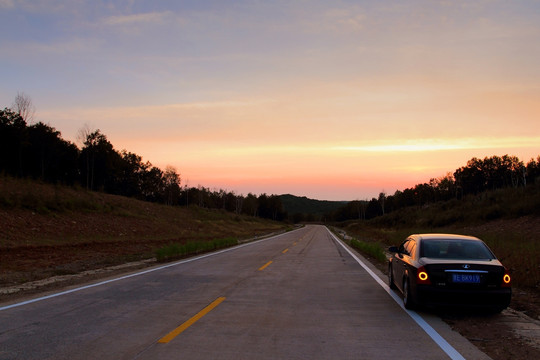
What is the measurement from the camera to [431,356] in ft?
17.8

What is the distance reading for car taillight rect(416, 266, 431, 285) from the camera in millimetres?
7660

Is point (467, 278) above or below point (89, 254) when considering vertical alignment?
above

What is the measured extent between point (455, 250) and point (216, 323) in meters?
4.98

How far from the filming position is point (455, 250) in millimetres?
8508

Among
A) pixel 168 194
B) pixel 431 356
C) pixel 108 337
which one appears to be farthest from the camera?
pixel 168 194

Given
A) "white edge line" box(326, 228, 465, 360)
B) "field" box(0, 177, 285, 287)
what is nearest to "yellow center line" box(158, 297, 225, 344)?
"white edge line" box(326, 228, 465, 360)

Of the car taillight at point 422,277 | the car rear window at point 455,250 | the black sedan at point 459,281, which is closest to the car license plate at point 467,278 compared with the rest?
the black sedan at point 459,281

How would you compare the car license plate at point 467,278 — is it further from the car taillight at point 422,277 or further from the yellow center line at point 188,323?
the yellow center line at point 188,323

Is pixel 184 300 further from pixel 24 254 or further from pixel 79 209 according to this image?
pixel 79 209

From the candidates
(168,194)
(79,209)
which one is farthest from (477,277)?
(168,194)

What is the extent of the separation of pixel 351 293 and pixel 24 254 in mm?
16313

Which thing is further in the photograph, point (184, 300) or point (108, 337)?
point (184, 300)

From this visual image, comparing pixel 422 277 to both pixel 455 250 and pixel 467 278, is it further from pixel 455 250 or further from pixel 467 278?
pixel 455 250

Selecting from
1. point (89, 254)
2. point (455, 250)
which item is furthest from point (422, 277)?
point (89, 254)
